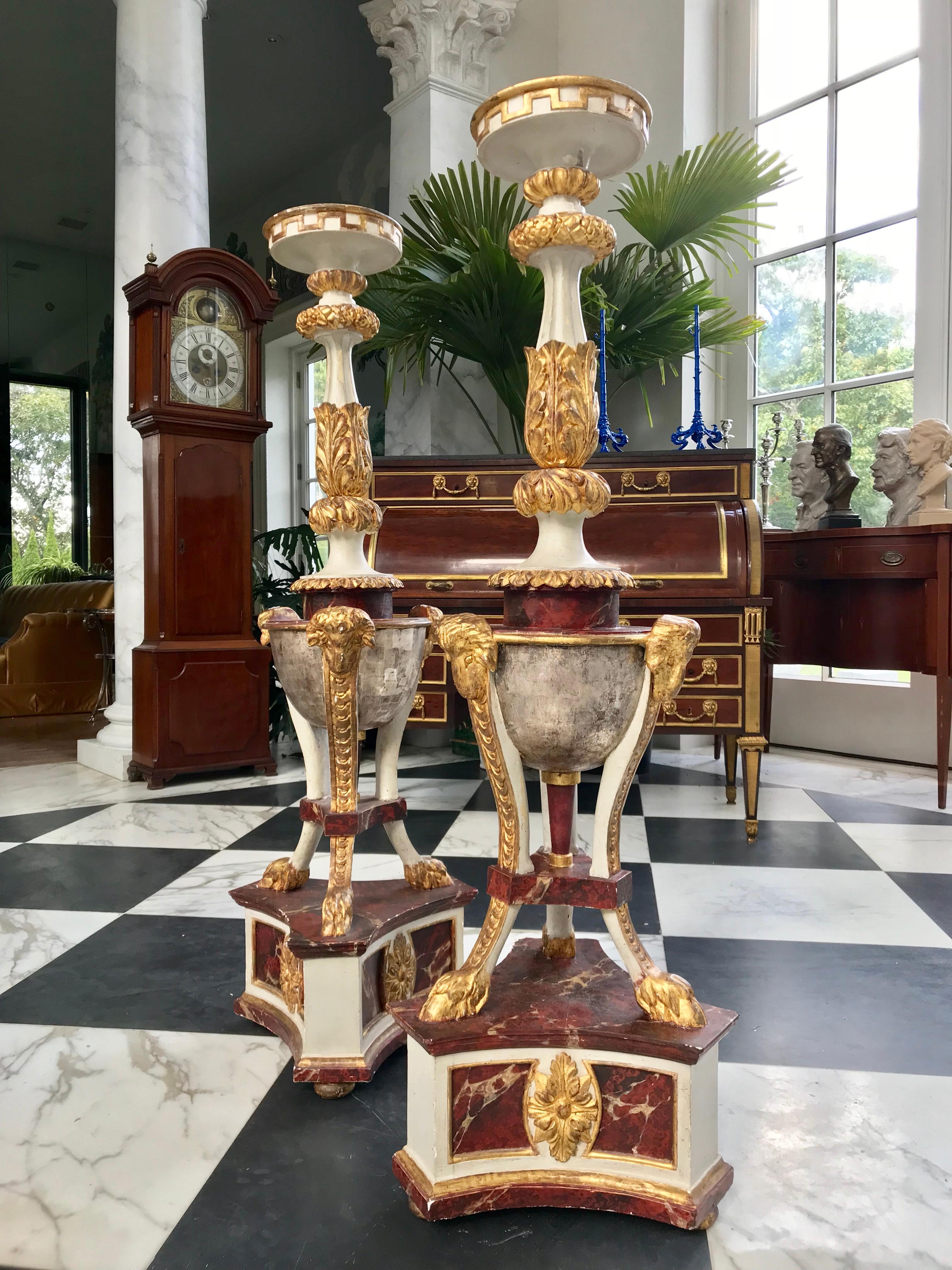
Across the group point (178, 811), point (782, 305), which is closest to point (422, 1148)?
point (178, 811)

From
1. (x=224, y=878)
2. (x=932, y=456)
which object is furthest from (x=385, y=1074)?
(x=932, y=456)

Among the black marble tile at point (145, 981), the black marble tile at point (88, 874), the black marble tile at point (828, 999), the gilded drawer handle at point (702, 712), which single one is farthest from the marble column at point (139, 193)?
the black marble tile at point (828, 999)

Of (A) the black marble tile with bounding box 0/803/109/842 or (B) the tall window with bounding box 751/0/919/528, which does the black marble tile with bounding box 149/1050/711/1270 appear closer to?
(A) the black marble tile with bounding box 0/803/109/842

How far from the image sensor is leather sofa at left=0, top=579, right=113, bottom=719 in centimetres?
539

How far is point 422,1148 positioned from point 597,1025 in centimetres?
23

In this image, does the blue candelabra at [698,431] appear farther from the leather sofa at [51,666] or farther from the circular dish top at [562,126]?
the leather sofa at [51,666]

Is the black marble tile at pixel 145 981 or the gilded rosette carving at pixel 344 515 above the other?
the gilded rosette carving at pixel 344 515

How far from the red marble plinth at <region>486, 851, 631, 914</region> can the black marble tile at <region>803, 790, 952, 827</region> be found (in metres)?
1.94

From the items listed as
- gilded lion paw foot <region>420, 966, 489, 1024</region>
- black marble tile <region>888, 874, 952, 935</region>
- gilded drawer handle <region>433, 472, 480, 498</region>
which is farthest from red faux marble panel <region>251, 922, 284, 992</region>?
gilded drawer handle <region>433, 472, 480, 498</region>

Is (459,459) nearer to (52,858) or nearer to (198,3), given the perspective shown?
(52,858)

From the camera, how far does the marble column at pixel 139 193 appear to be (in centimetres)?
362

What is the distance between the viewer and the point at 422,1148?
999mm

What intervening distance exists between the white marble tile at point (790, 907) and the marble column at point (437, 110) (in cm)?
270

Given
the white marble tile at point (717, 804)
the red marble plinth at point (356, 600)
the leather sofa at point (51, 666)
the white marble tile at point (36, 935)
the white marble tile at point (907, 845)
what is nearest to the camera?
the red marble plinth at point (356, 600)
